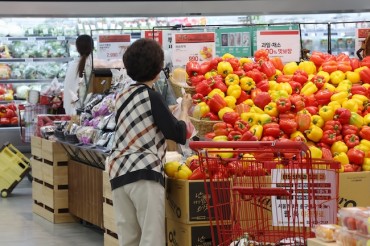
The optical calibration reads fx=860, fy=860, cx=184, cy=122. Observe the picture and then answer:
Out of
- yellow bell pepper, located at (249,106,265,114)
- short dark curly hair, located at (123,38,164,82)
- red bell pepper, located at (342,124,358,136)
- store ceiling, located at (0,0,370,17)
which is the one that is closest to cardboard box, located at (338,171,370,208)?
red bell pepper, located at (342,124,358,136)

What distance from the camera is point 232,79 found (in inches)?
231

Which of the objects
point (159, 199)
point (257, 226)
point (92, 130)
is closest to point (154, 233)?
point (159, 199)

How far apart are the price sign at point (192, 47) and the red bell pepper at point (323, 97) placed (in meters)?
2.19

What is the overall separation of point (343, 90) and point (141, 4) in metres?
7.18

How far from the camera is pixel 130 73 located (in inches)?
183

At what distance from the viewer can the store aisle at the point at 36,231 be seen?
23.5 feet

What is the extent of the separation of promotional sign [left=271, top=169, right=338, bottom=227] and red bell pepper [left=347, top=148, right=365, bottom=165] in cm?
100

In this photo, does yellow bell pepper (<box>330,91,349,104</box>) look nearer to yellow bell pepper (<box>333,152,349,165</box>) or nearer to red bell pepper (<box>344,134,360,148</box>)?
red bell pepper (<box>344,134,360,148</box>)

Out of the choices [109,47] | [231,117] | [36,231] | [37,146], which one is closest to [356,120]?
[231,117]

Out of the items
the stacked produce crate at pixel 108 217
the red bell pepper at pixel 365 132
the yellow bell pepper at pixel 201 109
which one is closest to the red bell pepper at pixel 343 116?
the red bell pepper at pixel 365 132

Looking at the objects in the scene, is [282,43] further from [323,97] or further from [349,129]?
[349,129]

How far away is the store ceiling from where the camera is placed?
40.3 feet

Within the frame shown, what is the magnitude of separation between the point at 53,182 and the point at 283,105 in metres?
3.50

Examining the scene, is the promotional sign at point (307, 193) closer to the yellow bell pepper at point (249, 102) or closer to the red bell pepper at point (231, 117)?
the red bell pepper at point (231, 117)
